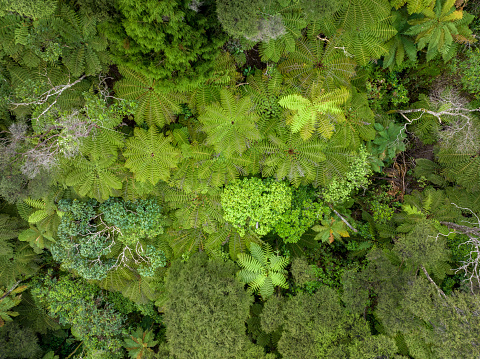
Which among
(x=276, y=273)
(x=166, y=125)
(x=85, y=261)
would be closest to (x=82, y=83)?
(x=166, y=125)

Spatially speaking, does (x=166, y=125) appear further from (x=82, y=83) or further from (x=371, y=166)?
(x=371, y=166)

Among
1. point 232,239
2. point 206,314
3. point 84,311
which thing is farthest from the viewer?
point 84,311

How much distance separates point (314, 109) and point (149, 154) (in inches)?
145

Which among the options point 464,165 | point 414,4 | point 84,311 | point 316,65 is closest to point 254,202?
point 316,65

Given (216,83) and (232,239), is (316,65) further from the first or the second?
(232,239)

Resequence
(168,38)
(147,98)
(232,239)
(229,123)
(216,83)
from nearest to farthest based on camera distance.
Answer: (168,38)
(229,123)
(147,98)
(216,83)
(232,239)

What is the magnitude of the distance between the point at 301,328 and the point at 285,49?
680 centimetres

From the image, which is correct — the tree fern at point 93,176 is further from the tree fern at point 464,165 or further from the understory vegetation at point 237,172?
the tree fern at point 464,165

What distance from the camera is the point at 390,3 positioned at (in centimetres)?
583

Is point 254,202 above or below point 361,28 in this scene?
below

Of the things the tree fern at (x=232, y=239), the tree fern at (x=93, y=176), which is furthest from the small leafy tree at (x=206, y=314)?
the tree fern at (x=93, y=176)

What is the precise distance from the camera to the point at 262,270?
7023 millimetres

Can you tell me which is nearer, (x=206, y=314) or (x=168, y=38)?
(x=168, y=38)

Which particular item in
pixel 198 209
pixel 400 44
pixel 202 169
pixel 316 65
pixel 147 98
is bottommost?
pixel 198 209
